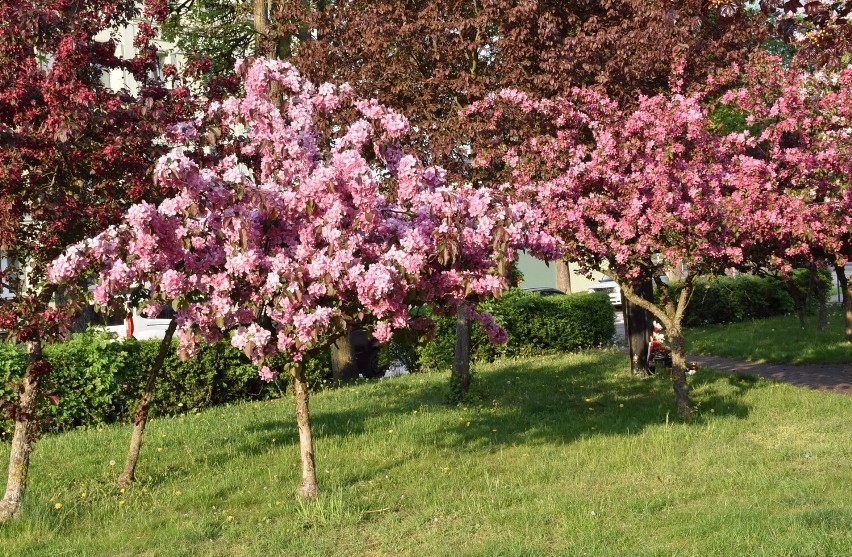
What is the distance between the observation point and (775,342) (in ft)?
63.5

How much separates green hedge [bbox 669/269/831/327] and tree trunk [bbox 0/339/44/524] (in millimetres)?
19740

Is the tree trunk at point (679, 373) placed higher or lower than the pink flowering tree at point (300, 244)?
lower

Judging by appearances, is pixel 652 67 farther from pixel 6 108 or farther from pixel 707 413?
pixel 6 108

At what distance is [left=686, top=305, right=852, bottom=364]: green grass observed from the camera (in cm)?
1712

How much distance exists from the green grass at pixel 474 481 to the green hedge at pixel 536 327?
173 inches

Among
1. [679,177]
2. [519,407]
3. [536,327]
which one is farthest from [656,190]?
[536,327]

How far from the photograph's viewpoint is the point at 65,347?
1206 cm

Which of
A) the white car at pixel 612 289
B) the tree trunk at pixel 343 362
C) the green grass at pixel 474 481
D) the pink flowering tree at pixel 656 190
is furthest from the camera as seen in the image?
the white car at pixel 612 289

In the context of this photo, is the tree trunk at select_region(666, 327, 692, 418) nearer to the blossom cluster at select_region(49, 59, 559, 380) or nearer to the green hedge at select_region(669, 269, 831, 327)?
the blossom cluster at select_region(49, 59, 559, 380)

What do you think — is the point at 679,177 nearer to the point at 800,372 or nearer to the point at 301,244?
the point at 301,244

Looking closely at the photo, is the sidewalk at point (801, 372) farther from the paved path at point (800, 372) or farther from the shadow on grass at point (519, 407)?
the shadow on grass at point (519, 407)

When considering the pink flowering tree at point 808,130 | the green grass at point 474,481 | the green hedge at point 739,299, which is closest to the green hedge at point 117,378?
the green grass at point 474,481

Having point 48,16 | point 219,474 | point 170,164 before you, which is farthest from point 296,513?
point 48,16

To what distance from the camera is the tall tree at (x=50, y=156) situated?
6.91m
